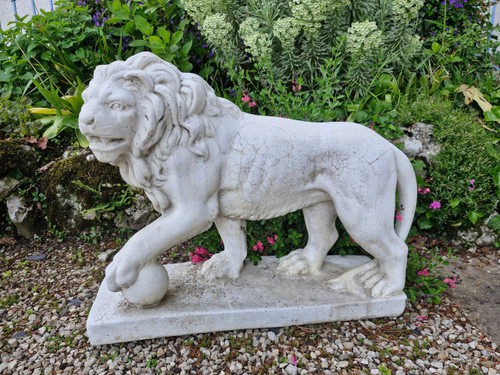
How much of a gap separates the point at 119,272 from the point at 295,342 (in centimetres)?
104

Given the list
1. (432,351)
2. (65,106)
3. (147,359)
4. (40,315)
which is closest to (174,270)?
(147,359)

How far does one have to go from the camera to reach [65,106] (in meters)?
3.59

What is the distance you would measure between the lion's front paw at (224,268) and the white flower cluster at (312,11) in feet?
7.48

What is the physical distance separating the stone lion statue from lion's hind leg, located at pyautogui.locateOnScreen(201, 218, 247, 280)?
0.13 metres

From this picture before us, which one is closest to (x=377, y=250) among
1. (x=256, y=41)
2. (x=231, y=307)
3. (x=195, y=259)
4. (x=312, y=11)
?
(x=231, y=307)

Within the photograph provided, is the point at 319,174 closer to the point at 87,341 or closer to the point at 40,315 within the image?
the point at 87,341

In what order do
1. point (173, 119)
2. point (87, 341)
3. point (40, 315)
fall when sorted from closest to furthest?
point (173, 119), point (87, 341), point (40, 315)

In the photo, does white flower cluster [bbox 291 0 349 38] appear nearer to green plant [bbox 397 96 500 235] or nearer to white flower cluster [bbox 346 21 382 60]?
white flower cluster [bbox 346 21 382 60]

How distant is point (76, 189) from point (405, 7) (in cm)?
348

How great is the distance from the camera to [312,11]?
11.1 feet

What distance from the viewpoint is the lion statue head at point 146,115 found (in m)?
1.74

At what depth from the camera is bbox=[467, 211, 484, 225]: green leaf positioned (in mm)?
3195

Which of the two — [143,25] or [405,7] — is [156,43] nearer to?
[143,25]

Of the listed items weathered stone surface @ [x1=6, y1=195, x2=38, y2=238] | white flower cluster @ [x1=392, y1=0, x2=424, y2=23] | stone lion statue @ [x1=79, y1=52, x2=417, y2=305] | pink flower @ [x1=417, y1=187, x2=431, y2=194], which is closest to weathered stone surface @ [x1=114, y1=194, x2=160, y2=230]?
weathered stone surface @ [x1=6, y1=195, x2=38, y2=238]
